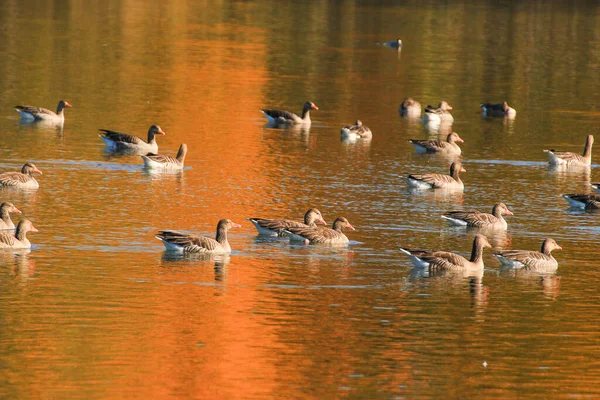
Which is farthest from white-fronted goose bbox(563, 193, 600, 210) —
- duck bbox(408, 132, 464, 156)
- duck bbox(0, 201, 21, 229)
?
duck bbox(0, 201, 21, 229)

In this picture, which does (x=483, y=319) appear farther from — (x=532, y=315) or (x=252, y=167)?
(x=252, y=167)

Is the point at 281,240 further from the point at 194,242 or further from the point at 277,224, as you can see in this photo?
the point at 194,242

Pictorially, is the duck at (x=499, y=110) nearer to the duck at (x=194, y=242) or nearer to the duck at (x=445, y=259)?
the duck at (x=445, y=259)

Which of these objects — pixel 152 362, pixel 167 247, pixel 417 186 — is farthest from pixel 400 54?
pixel 152 362

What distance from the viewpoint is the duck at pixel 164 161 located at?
1625 inches

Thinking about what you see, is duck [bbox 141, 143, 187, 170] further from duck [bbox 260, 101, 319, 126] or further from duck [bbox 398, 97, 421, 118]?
duck [bbox 398, 97, 421, 118]

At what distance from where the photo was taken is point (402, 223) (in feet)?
110

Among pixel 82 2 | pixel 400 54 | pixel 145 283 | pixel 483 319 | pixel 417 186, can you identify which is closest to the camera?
pixel 483 319

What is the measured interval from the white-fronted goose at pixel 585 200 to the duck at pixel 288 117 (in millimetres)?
18890

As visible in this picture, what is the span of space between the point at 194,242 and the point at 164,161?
1303cm

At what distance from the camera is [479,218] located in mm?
33406

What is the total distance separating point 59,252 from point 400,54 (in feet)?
199

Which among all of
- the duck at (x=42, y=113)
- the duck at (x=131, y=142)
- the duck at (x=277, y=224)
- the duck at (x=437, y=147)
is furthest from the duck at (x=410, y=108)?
the duck at (x=277, y=224)

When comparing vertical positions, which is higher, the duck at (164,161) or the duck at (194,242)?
Result: the duck at (164,161)
